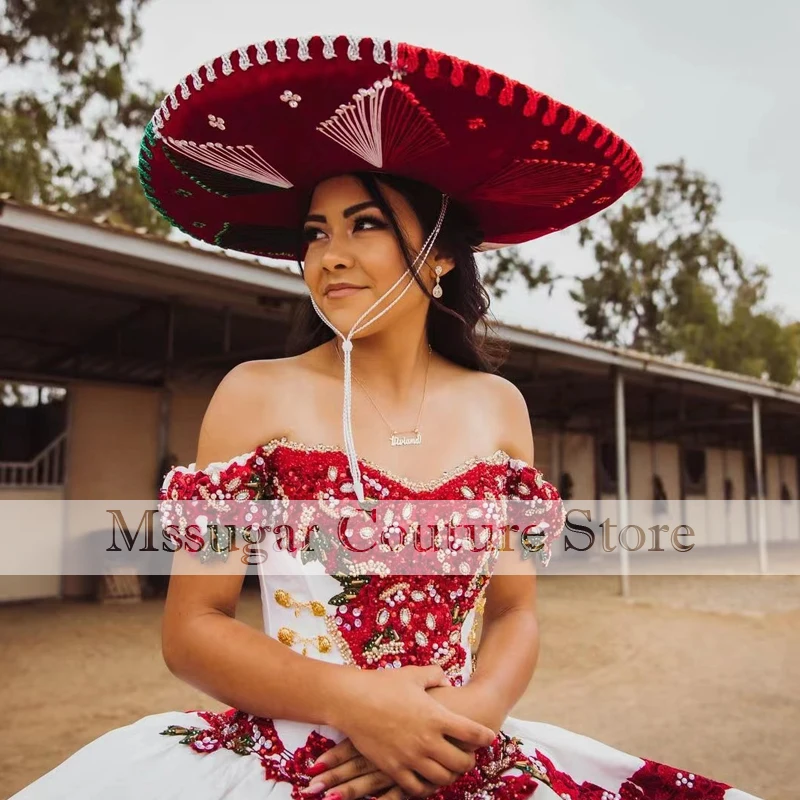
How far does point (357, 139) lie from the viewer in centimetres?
122

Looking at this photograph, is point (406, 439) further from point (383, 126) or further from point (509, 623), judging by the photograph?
point (383, 126)

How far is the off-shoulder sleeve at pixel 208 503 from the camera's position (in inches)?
45.0

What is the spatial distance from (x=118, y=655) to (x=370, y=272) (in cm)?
531

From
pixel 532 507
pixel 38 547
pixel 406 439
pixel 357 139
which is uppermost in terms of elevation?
pixel 357 139

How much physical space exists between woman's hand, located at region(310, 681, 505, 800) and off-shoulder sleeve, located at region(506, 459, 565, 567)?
42 cm

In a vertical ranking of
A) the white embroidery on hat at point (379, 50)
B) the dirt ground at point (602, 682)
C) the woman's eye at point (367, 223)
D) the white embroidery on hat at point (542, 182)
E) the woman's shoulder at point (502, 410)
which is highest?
the white embroidery on hat at point (379, 50)

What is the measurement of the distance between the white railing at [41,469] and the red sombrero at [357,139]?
25.0ft

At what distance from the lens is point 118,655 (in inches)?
224

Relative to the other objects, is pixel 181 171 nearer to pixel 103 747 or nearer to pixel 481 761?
pixel 103 747

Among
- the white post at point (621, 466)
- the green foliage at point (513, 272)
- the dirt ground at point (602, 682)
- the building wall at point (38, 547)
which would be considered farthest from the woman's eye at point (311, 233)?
the green foliage at point (513, 272)

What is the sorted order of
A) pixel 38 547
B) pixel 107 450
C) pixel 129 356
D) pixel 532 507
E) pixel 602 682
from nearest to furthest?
pixel 532 507 → pixel 602 682 → pixel 38 547 → pixel 107 450 → pixel 129 356

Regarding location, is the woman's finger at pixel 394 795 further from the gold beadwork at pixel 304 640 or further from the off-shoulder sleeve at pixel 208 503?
the off-shoulder sleeve at pixel 208 503

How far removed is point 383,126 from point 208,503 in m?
0.64

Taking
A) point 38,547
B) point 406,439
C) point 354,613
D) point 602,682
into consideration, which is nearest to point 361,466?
point 406,439
